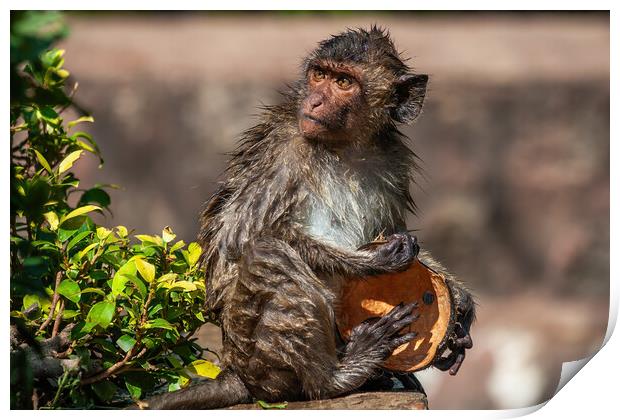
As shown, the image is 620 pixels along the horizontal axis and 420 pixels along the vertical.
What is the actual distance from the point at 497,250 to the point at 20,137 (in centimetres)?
1370

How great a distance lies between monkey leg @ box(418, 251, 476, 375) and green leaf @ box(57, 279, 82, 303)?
283 cm

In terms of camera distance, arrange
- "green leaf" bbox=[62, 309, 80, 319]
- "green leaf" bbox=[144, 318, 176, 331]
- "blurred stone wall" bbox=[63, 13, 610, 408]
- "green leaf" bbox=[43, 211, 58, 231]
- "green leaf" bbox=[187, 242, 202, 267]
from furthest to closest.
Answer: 1. "blurred stone wall" bbox=[63, 13, 610, 408]
2. "green leaf" bbox=[187, 242, 202, 267]
3. "green leaf" bbox=[43, 211, 58, 231]
4. "green leaf" bbox=[62, 309, 80, 319]
5. "green leaf" bbox=[144, 318, 176, 331]

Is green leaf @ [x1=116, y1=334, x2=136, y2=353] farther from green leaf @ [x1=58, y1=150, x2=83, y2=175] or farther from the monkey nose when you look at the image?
the monkey nose

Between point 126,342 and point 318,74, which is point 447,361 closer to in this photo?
point 318,74

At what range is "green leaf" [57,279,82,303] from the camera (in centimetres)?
770

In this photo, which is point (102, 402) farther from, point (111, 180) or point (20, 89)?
point (111, 180)

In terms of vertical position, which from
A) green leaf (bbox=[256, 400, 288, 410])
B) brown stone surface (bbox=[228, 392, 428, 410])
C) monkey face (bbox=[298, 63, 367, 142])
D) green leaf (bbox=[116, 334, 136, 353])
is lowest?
green leaf (bbox=[256, 400, 288, 410])

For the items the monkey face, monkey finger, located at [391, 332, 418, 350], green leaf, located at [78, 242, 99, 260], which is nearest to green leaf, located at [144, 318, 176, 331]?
green leaf, located at [78, 242, 99, 260]

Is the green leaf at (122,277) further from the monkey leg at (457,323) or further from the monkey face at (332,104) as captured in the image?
the monkey leg at (457,323)

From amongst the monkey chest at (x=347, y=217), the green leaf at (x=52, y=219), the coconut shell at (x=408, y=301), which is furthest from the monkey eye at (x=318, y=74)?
the green leaf at (x=52, y=219)

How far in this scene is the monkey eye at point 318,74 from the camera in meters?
8.86

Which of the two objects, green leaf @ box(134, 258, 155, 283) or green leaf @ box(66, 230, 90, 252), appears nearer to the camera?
green leaf @ box(134, 258, 155, 283)

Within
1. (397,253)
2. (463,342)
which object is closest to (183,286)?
(397,253)
